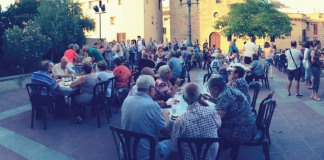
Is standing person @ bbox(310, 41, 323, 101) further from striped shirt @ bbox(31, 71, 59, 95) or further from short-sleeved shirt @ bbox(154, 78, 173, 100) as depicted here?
striped shirt @ bbox(31, 71, 59, 95)

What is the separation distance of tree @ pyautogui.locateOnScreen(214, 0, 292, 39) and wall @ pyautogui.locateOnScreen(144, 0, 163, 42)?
775 cm

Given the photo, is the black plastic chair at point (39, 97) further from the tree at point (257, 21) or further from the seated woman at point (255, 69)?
the tree at point (257, 21)

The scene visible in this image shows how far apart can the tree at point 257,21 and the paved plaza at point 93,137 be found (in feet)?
59.5

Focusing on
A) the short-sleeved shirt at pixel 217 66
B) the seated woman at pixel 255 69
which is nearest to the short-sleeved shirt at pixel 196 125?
the short-sleeved shirt at pixel 217 66

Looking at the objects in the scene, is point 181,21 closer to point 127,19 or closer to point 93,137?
point 127,19

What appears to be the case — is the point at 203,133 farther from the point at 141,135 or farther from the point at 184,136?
the point at 141,135

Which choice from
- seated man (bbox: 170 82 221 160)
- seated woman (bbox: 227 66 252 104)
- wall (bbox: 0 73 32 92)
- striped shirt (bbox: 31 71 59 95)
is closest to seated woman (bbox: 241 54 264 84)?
seated woman (bbox: 227 66 252 104)

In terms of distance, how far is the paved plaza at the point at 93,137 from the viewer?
12.0 feet

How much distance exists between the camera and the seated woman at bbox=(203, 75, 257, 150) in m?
2.81

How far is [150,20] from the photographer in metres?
25.7

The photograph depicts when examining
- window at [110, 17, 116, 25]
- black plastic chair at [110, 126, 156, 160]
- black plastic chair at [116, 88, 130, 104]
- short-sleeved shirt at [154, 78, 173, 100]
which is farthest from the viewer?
window at [110, 17, 116, 25]

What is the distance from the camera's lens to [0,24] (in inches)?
415

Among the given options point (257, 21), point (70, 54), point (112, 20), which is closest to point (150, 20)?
point (112, 20)

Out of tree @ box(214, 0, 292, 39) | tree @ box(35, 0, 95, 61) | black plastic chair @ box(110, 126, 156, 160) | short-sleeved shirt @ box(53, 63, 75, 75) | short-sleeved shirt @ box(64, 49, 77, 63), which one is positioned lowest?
black plastic chair @ box(110, 126, 156, 160)
